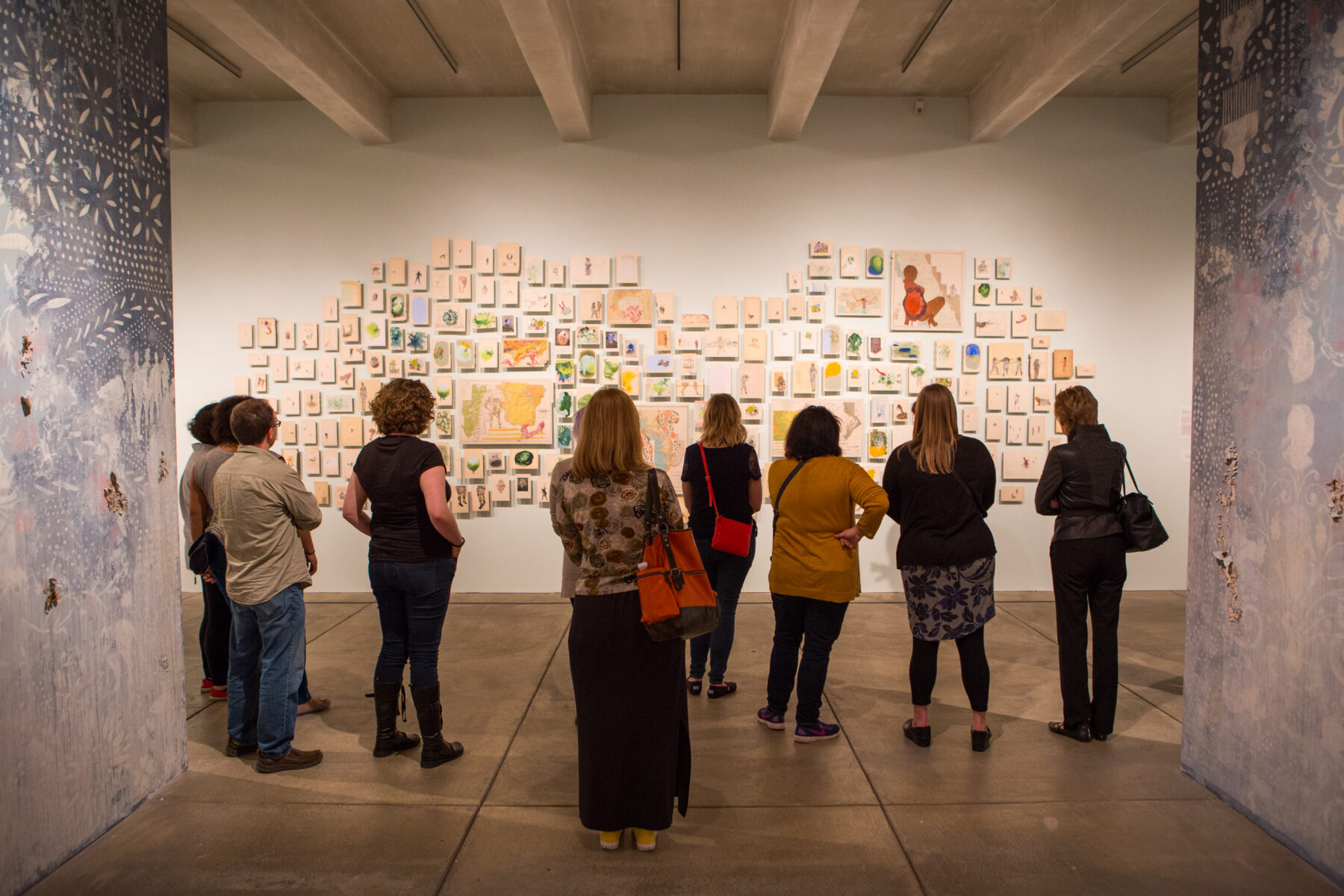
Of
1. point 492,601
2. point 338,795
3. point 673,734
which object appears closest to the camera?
point 673,734

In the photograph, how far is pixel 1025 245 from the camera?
22.7 ft

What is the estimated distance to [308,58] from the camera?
17.9 ft

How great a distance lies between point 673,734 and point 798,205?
5.35 meters

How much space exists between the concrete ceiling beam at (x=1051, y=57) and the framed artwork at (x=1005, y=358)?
6.12ft

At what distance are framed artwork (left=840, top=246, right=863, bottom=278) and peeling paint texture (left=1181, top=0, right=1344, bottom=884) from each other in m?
3.46

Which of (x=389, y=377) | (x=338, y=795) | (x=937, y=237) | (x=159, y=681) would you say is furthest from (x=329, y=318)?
(x=937, y=237)

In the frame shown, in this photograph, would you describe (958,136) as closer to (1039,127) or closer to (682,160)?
(1039,127)

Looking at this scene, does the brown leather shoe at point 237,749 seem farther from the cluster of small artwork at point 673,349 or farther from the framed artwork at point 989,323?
the framed artwork at point 989,323

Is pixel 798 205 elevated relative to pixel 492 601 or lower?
elevated

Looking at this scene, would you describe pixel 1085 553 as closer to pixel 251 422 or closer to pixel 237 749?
pixel 251 422

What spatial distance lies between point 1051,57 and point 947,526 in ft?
13.1

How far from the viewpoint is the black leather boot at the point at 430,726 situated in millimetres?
3498

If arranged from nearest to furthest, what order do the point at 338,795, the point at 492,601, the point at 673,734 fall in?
the point at 673,734, the point at 338,795, the point at 492,601

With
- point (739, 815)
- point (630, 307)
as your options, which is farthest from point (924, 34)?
point (739, 815)
